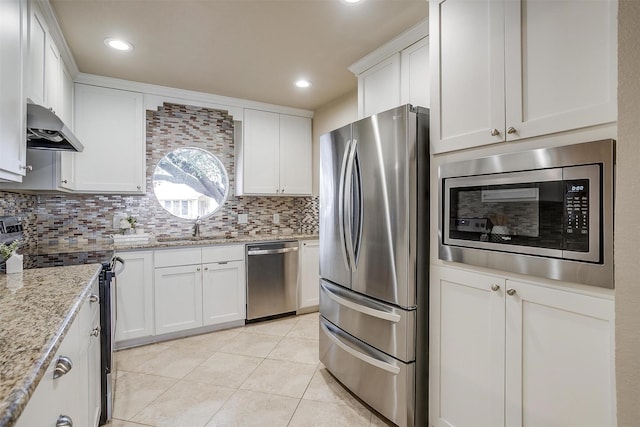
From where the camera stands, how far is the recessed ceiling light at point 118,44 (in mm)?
2369

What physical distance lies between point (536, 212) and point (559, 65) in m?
0.54

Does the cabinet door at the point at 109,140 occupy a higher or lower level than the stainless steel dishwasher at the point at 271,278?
higher

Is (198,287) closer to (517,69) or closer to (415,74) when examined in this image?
(415,74)

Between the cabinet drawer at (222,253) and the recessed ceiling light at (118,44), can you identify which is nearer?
the recessed ceiling light at (118,44)

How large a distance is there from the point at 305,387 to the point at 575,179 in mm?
1997

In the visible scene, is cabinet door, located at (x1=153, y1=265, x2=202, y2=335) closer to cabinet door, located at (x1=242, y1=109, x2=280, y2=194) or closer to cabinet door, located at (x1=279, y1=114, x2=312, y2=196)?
cabinet door, located at (x1=242, y1=109, x2=280, y2=194)

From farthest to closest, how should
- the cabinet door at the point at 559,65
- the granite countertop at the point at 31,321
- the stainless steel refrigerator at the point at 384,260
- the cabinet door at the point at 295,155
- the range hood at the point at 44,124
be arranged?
the cabinet door at the point at 295,155
the stainless steel refrigerator at the point at 384,260
the range hood at the point at 44,124
the cabinet door at the point at 559,65
the granite countertop at the point at 31,321

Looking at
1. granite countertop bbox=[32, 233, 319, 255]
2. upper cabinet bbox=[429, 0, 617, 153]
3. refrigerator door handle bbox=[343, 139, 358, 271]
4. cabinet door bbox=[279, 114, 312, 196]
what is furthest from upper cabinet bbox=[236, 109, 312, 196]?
upper cabinet bbox=[429, 0, 617, 153]

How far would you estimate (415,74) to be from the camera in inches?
89.8

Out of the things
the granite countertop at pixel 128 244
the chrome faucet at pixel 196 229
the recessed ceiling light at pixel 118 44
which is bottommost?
the granite countertop at pixel 128 244

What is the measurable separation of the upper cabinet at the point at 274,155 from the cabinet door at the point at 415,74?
1.87m

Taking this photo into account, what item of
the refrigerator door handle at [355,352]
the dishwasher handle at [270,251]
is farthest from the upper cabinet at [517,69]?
the dishwasher handle at [270,251]

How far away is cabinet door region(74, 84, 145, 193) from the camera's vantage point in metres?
2.95

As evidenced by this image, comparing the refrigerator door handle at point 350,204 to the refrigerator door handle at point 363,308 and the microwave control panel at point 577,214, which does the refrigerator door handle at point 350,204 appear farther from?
the microwave control panel at point 577,214
